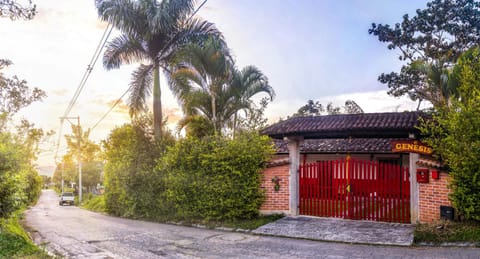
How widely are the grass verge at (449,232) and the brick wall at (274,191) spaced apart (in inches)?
172

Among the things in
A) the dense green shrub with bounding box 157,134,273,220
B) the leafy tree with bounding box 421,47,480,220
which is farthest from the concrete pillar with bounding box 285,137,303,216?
the leafy tree with bounding box 421,47,480,220

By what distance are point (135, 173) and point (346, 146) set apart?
37.2 ft

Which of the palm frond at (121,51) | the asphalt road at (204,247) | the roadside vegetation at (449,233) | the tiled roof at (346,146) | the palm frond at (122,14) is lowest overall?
the asphalt road at (204,247)

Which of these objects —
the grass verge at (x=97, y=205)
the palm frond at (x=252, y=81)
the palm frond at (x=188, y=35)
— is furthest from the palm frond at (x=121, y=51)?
the grass verge at (x=97, y=205)

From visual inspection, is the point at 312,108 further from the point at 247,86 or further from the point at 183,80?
the point at 183,80

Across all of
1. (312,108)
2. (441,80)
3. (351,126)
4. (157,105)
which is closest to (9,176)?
(157,105)

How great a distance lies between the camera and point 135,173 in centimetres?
1634

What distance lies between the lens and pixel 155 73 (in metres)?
18.0

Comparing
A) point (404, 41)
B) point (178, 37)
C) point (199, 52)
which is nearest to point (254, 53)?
point (199, 52)

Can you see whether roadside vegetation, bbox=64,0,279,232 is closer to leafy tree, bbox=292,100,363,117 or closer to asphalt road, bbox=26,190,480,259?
asphalt road, bbox=26,190,480,259

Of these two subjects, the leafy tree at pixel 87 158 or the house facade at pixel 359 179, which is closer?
the house facade at pixel 359 179

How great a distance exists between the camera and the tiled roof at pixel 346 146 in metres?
19.7

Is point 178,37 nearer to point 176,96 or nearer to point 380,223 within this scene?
point 176,96

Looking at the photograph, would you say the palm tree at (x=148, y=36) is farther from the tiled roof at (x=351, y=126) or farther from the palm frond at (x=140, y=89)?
the tiled roof at (x=351, y=126)
